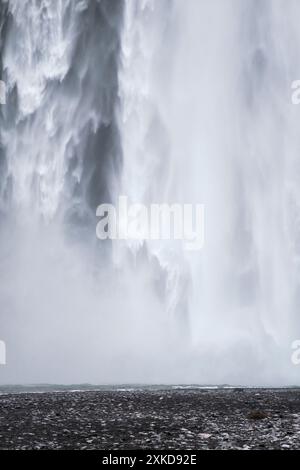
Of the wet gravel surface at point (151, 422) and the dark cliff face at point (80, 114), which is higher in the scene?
the dark cliff face at point (80, 114)

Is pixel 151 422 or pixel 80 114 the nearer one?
pixel 151 422

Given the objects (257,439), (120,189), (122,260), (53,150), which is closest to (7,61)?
(53,150)

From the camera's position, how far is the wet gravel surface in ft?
69.7

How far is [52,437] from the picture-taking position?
2231cm

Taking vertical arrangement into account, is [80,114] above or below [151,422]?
above

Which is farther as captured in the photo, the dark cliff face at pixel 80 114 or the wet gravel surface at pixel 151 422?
the dark cliff face at pixel 80 114

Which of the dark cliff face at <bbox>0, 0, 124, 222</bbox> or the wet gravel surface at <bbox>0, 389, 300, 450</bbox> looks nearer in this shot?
the wet gravel surface at <bbox>0, 389, 300, 450</bbox>

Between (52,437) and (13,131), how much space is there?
152 feet

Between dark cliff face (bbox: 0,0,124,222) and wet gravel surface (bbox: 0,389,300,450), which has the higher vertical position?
dark cliff face (bbox: 0,0,124,222)

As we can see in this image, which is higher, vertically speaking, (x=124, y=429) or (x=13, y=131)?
(x=13, y=131)

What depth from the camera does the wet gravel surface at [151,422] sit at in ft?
69.7

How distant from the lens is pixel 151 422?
82.5 feet
